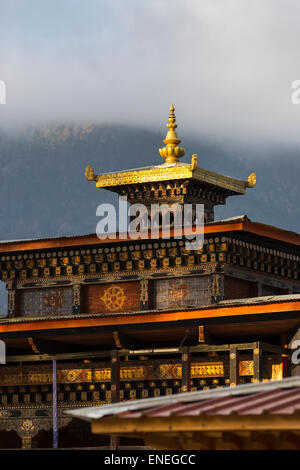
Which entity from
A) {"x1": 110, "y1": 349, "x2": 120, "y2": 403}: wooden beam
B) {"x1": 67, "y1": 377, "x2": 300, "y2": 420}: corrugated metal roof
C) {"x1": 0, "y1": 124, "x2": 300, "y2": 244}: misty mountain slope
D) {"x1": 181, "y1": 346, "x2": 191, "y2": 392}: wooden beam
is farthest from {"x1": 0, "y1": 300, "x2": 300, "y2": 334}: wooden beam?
{"x1": 0, "y1": 124, "x2": 300, "y2": 244}: misty mountain slope

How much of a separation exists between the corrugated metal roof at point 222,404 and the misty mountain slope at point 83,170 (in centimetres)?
11095

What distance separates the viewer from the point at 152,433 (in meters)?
12.7

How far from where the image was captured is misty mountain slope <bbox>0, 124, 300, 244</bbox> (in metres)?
128

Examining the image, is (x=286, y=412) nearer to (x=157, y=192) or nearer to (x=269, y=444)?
(x=269, y=444)

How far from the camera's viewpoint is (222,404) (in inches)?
480

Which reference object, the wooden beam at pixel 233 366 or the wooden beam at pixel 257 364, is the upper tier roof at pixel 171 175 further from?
the wooden beam at pixel 257 364

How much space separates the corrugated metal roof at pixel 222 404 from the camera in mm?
11703

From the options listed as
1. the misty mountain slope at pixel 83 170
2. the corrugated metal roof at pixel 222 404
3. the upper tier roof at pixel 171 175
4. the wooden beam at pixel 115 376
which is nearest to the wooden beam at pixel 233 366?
the wooden beam at pixel 115 376

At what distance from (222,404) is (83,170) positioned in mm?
118749

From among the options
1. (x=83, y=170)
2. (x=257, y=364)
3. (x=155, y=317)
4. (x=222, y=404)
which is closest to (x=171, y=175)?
(x=155, y=317)

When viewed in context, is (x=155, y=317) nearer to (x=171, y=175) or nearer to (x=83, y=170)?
(x=171, y=175)

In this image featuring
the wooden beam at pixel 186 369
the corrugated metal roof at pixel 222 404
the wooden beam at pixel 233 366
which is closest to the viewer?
the corrugated metal roof at pixel 222 404

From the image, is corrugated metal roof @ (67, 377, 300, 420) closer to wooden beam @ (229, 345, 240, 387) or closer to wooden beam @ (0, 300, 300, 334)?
wooden beam @ (0, 300, 300, 334)

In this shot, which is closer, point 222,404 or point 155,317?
point 222,404
